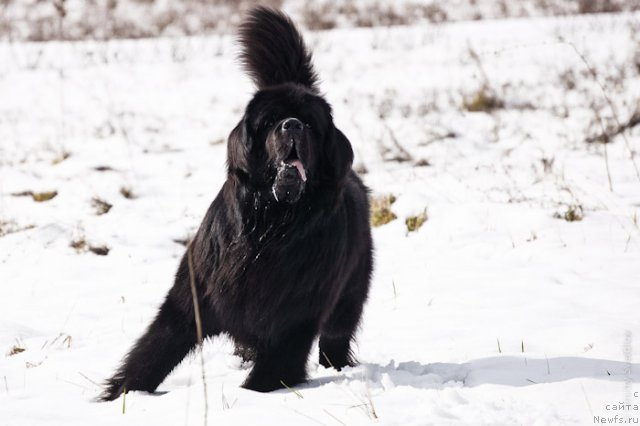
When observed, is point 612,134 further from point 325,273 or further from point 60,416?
point 60,416

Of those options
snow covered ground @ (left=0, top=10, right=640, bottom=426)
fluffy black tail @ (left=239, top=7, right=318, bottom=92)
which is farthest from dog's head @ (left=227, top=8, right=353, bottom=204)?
snow covered ground @ (left=0, top=10, right=640, bottom=426)

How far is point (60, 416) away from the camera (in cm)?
264

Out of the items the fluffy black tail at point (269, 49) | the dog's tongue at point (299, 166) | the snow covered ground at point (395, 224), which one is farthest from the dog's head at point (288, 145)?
the snow covered ground at point (395, 224)

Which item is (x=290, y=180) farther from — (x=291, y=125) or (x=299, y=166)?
(x=291, y=125)

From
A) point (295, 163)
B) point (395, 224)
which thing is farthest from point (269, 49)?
point (395, 224)

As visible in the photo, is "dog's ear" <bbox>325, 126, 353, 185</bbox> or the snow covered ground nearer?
the snow covered ground

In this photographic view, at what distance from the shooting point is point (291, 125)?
298 centimetres

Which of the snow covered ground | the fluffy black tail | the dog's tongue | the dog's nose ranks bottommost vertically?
the snow covered ground

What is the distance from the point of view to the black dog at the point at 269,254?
10.00 feet

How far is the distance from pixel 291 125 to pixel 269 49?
89 centimetres

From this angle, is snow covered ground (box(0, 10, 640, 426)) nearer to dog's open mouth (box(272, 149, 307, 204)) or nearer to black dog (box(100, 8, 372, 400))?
black dog (box(100, 8, 372, 400))

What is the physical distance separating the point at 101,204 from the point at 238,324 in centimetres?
353

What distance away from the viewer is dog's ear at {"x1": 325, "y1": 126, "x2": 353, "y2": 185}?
125 inches

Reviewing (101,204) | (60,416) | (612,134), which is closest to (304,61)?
(60,416)
